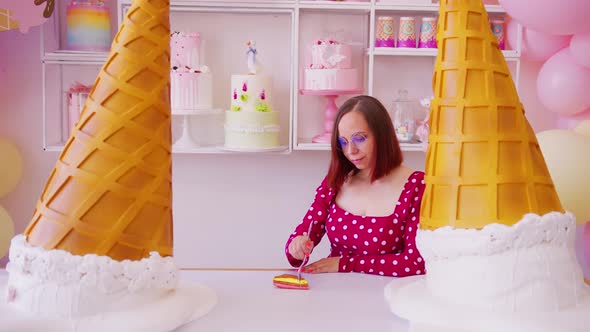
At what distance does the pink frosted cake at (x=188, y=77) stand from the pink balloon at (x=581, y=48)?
58.1 inches

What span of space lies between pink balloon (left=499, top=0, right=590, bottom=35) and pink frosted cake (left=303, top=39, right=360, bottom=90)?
716 millimetres

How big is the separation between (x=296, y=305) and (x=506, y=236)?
1.49ft

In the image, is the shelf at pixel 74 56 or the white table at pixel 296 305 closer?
the white table at pixel 296 305

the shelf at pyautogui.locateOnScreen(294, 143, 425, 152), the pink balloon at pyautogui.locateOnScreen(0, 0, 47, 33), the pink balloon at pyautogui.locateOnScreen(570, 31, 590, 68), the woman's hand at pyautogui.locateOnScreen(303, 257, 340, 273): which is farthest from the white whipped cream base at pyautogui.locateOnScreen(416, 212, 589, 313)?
the pink balloon at pyautogui.locateOnScreen(0, 0, 47, 33)

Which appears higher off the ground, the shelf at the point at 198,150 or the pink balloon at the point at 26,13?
the pink balloon at the point at 26,13

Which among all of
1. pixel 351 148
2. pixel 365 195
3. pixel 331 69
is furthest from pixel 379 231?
pixel 331 69

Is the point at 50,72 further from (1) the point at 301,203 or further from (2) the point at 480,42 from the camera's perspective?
(2) the point at 480,42

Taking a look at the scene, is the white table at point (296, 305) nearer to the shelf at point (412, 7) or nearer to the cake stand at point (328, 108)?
the cake stand at point (328, 108)

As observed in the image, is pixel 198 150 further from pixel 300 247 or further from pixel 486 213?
pixel 486 213

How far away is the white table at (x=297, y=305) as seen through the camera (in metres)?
1.12

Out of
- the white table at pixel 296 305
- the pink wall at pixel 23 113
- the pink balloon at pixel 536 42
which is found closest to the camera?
the white table at pixel 296 305

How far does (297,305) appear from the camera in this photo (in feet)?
4.11

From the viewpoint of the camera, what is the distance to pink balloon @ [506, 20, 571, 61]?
8.55 ft

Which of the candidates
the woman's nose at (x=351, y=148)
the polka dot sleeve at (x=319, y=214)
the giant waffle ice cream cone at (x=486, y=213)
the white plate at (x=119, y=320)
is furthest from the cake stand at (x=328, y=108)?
the white plate at (x=119, y=320)
